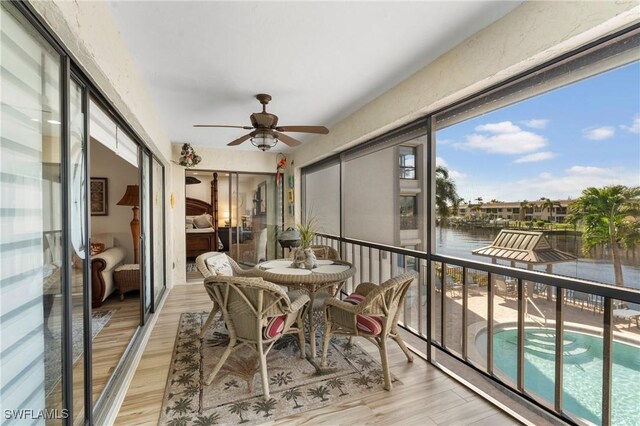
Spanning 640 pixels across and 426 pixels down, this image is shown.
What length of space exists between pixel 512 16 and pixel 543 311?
6.02 ft

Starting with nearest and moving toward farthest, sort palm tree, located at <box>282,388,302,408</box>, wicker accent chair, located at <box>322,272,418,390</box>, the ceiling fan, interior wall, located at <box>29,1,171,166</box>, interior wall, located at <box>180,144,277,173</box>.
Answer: interior wall, located at <box>29,1,171,166</box> < palm tree, located at <box>282,388,302,408</box> < wicker accent chair, located at <box>322,272,418,390</box> < the ceiling fan < interior wall, located at <box>180,144,277,173</box>

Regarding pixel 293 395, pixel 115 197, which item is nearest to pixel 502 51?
pixel 293 395

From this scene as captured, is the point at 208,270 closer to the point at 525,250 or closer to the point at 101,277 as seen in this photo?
the point at 101,277

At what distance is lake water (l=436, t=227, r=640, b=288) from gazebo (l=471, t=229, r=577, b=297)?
3 cm

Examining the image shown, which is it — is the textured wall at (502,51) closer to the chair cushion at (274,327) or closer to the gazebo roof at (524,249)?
the gazebo roof at (524,249)

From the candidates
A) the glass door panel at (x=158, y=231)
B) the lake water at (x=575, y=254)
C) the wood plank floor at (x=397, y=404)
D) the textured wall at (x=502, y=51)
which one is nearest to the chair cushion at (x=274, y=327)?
the wood plank floor at (x=397, y=404)

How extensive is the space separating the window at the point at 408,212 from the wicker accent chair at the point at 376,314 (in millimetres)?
874

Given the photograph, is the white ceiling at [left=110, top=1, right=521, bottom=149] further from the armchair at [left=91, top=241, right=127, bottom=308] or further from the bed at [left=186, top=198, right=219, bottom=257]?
the bed at [left=186, top=198, right=219, bottom=257]

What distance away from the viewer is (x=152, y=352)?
105 inches

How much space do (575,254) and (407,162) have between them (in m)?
1.72

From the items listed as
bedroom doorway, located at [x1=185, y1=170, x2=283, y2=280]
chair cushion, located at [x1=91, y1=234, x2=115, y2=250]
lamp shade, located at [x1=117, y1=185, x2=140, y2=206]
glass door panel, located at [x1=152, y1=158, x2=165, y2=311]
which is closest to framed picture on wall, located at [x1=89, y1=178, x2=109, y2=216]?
chair cushion, located at [x1=91, y1=234, x2=115, y2=250]

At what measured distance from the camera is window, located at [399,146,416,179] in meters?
3.01

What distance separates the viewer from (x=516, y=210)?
1.98 meters

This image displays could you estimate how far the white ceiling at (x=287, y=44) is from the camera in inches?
64.9
